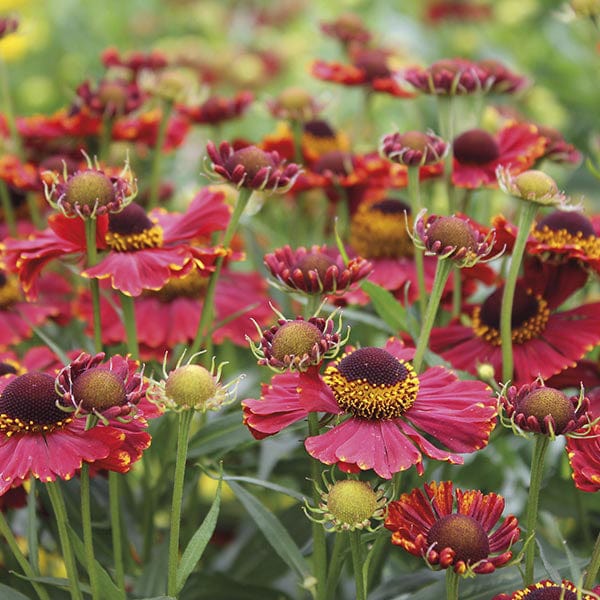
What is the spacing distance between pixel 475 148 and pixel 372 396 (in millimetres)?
418

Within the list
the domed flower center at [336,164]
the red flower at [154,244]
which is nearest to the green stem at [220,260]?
the red flower at [154,244]

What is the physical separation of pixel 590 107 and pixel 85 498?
223 cm

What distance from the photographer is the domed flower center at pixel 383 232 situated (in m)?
1.18

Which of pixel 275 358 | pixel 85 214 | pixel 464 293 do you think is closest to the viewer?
pixel 275 358

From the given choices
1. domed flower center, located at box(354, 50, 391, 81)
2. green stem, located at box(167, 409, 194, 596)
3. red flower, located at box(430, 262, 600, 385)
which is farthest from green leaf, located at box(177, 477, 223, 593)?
domed flower center, located at box(354, 50, 391, 81)

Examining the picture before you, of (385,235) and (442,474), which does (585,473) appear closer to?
(442,474)

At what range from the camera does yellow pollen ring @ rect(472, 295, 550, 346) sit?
1007 mm

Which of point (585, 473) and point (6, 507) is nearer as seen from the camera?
point (585, 473)

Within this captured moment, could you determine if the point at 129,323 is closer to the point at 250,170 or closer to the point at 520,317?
the point at 250,170

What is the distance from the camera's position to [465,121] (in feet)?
5.54

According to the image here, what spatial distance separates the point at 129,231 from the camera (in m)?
1.00

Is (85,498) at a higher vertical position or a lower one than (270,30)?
higher

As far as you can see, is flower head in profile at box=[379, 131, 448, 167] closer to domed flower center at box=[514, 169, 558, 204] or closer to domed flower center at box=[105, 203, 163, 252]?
domed flower center at box=[514, 169, 558, 204]

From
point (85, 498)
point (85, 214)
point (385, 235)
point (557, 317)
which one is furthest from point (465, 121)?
point (85, 498)
